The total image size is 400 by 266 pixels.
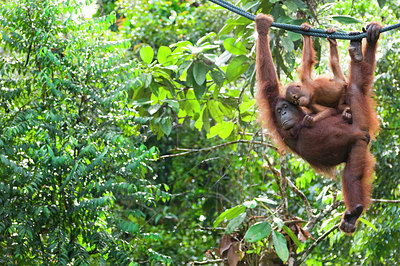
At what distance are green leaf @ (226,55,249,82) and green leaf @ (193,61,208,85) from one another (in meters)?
0.19

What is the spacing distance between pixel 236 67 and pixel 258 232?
136 centimetres

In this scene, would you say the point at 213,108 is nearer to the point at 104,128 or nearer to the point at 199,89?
the point at 199,89

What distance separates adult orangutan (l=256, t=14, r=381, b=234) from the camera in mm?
3141

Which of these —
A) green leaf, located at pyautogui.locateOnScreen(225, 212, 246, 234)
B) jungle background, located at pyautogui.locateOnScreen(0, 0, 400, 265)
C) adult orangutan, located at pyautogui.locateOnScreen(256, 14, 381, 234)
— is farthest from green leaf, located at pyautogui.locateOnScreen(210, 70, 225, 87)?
green leaf, located at pyautogui.locateOnScreen(225, 212, 246, 234)

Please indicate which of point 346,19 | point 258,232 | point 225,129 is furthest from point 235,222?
point 346,19

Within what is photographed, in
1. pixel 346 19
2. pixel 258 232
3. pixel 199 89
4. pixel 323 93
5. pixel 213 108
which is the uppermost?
pixel 346 19

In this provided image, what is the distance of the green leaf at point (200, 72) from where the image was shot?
4.31m

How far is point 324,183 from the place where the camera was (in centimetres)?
688

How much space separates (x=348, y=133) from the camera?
322cm

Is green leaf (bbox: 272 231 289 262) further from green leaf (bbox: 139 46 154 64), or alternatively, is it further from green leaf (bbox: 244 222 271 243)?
green leaf (bbox: 139 46 154 64)

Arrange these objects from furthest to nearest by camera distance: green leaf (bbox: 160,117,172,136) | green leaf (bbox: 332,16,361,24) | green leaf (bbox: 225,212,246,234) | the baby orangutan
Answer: green leaf (bbox: 160,117,172,136) < green leaf (bbox: 332,16,361,24) < green leaf (bbox: 225,212,246,234) < the baby orangutan

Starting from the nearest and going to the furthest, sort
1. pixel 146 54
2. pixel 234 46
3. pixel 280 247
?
pixel 280 247 → pixel 234 46 → pixel 146 54

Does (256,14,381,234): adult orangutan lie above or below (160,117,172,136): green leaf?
above

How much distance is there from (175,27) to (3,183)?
5.12 meters
